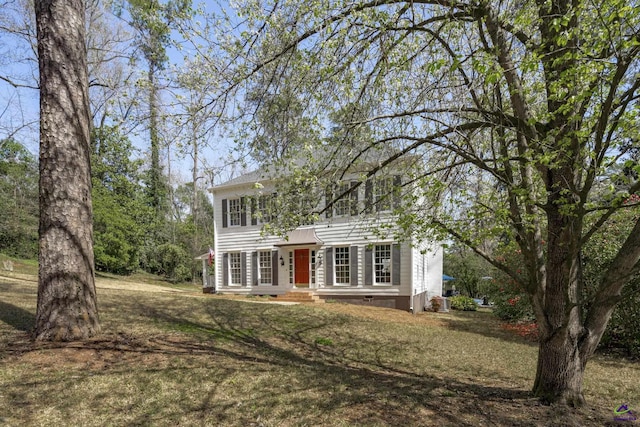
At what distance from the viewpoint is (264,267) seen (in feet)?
54.2

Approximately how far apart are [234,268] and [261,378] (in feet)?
43.8

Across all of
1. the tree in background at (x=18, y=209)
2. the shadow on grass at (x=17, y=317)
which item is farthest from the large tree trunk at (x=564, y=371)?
the tree in background at (x=18, y=209)

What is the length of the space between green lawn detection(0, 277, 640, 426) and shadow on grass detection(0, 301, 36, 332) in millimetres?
25

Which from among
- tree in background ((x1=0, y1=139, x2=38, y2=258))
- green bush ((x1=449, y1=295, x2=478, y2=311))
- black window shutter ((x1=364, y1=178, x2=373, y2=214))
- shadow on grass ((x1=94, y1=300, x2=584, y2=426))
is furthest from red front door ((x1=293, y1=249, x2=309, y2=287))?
tree in background ((x1=0, y1=139, x2=38, y2=258))

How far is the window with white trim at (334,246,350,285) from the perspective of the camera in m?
14.8

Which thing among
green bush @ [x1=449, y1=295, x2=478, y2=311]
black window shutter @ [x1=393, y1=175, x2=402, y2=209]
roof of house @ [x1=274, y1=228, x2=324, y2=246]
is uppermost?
black window shutter @ [x1=393, y1=175, x2=402, y2=209]

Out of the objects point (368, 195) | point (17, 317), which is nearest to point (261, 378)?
point (368, 195)

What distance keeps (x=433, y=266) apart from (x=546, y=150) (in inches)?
604

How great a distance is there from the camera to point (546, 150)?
380 centimetres

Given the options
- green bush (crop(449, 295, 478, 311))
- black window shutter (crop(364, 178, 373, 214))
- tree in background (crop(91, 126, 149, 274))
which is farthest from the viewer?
tree in background (crop(91, 126, 149, 274))

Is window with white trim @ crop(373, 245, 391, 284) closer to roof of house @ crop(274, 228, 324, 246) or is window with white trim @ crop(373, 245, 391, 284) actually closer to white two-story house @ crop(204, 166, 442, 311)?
white two-story house @ crop(204, 166, 442, 311)

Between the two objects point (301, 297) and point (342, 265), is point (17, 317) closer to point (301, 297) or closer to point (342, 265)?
point (301, 297)

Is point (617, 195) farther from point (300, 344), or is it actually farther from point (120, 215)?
point (120, 215)

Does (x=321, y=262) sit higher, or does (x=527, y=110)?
(x=527, y=110)
